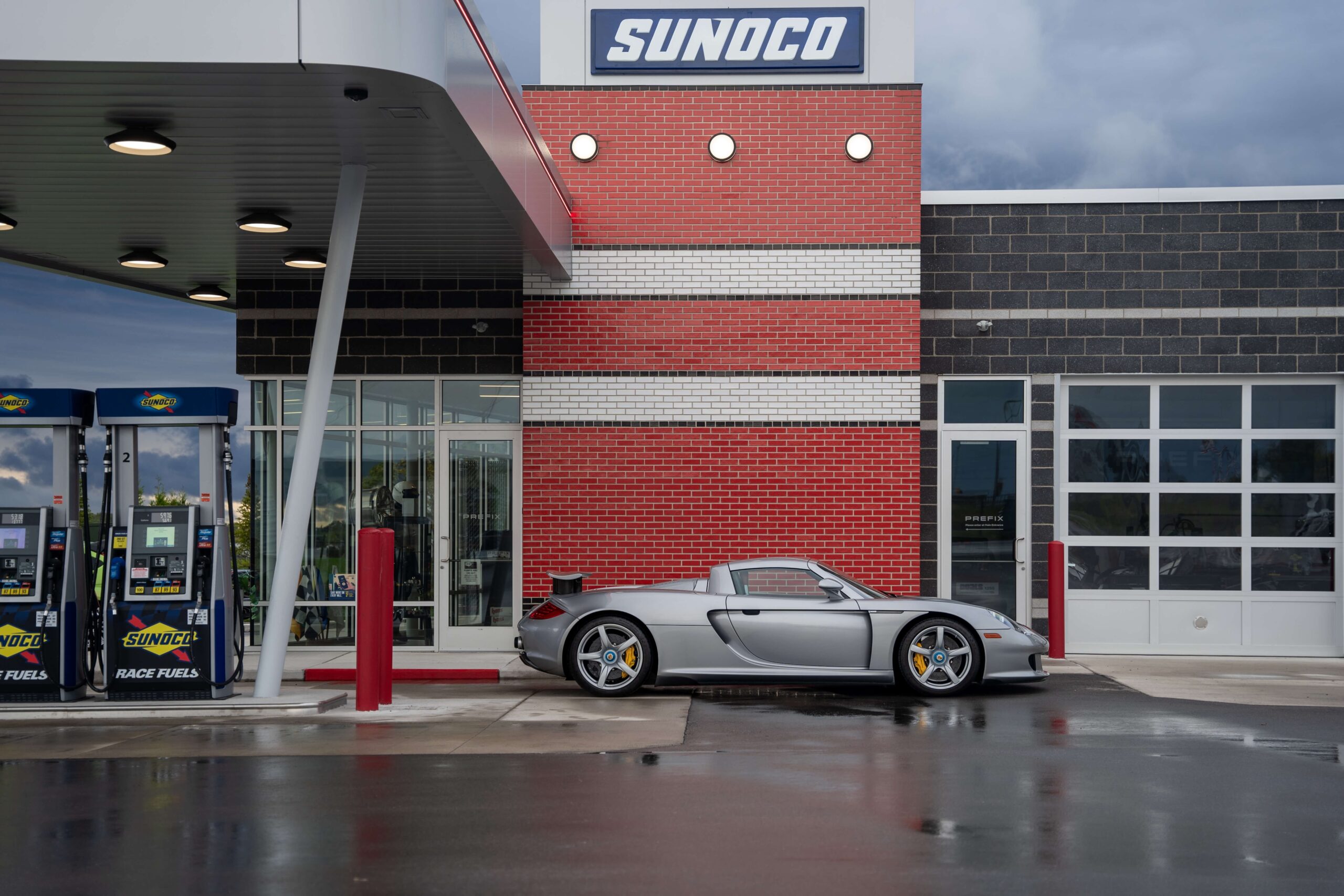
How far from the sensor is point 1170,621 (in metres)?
14.1

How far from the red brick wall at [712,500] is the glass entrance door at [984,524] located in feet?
1.98

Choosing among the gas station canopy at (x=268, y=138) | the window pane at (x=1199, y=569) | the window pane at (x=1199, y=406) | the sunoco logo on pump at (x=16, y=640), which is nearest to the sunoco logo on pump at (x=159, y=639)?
the sunoco logo on pump at (x=16, y=640)

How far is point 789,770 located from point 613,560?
6.57 metres

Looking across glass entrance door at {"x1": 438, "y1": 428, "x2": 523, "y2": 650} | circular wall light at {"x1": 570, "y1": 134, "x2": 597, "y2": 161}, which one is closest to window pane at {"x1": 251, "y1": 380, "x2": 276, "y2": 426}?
glass entrance door at {"x1": 438, "y1": 428, "x2": 523, "y2": 650}

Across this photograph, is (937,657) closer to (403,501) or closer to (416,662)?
(416,662)

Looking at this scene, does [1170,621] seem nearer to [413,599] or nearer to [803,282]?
[803,282]

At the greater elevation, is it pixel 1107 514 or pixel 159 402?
pixel 159 402

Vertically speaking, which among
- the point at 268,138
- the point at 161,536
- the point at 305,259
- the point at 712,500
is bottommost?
the point at 161,536

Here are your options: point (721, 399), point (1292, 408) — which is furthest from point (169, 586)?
point (1292, 408)

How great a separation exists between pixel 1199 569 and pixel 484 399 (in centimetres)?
850

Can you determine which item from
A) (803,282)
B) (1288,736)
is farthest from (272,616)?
(1288,736)

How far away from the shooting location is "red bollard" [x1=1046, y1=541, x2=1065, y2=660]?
525 inches

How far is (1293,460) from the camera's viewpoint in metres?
14.1

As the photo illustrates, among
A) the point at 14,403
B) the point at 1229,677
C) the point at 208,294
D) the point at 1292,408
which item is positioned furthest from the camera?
the point at 208,294
